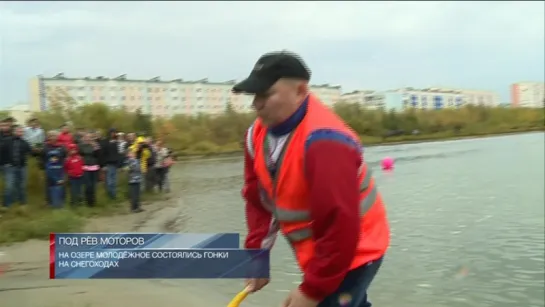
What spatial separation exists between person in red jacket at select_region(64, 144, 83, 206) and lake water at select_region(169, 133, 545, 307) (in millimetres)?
2453

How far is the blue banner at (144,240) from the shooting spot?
2893 millimetres

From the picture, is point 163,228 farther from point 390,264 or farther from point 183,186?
point 183,186

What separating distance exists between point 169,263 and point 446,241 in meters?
9.81

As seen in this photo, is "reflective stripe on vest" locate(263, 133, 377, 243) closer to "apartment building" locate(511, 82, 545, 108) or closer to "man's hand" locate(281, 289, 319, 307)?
"man's hand" locate(281, 289, 319, 307)

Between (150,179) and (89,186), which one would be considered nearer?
(89,186)

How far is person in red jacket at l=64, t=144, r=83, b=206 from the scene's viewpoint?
13.4 metres

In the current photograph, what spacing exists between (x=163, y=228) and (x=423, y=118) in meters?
84.0

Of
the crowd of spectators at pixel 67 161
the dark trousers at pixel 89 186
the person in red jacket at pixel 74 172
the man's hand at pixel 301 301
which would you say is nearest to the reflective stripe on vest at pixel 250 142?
the man's hand at pixel 301 301

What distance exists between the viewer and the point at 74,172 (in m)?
13.4

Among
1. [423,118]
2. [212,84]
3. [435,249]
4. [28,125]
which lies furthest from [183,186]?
[212,84]

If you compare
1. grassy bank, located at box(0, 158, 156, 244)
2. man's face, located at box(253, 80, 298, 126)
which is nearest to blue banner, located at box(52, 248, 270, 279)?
man's face, located at box(253, 80, 298, 126)

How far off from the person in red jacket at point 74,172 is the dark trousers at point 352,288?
11.7m

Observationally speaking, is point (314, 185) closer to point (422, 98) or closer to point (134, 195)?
point (134, 195)

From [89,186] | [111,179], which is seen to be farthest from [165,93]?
[89,186]
